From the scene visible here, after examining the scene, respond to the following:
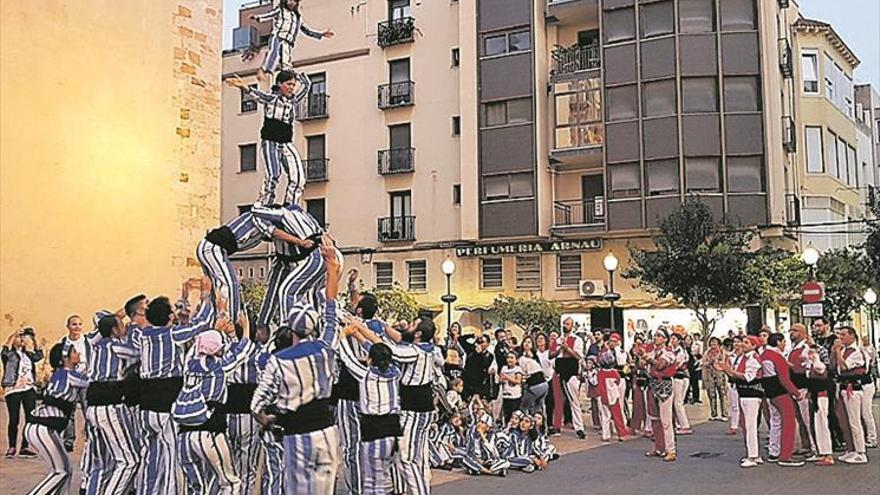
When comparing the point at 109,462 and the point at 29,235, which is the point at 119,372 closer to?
the point at 109,462

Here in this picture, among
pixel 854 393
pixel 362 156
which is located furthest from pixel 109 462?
pixel 362 156

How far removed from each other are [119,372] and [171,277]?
1515cm

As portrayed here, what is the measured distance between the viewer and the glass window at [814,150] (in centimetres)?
3884

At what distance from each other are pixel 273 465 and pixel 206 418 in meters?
0.79

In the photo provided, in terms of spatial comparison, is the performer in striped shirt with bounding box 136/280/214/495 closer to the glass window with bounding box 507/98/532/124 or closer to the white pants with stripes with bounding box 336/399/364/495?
the white pants with stripes with bounding box 336/399/364/495

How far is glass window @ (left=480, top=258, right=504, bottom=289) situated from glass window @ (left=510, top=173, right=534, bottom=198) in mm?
2613

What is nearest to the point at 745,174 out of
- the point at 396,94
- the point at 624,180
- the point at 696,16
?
the point at 624,180

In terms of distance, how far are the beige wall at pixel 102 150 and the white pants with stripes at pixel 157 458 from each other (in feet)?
41.0

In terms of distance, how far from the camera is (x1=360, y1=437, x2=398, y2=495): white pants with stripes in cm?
888

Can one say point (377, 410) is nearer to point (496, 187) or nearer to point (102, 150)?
point (102, 150)

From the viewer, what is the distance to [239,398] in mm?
9547

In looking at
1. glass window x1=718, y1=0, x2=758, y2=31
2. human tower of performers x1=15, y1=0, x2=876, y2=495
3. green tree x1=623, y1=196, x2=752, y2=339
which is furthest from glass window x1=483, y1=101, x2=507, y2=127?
human tower of performers x1=15, y1=0, x2=876, y2=495

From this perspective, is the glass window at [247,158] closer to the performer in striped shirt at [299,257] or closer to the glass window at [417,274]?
the glass window at [417,274]

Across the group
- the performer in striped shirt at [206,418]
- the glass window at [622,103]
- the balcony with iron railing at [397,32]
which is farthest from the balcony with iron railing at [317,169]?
the performer in striped shirt at [206,418]
